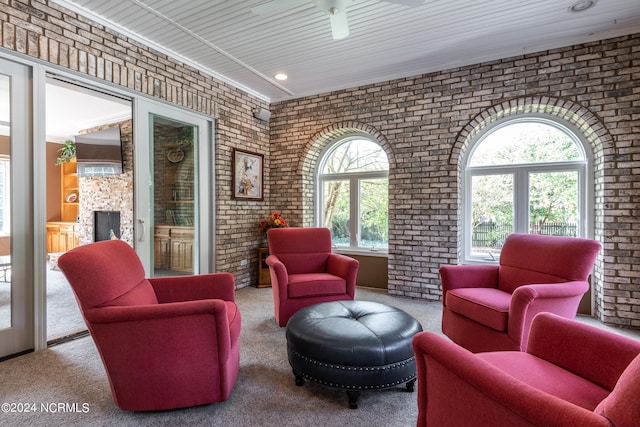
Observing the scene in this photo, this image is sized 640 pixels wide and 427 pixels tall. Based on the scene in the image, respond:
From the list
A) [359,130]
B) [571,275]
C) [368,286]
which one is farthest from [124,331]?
[359,130]

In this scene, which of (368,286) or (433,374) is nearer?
(433,374)

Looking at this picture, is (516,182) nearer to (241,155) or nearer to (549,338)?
(549,338)

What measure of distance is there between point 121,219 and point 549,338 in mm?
4765

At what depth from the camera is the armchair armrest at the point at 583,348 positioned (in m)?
1.25

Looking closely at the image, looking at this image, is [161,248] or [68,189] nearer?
[161,248]

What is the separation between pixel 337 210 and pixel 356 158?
0.89 meters

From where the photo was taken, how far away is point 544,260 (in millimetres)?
2648

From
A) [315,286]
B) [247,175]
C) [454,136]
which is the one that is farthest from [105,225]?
[454,136]

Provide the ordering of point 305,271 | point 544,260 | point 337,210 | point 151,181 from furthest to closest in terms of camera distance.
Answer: point 337,210
point 305,271
point 151,181
point 544,260

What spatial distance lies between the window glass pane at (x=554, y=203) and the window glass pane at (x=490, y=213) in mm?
249

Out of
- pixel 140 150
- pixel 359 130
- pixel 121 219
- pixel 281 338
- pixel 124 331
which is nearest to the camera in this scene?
pixel 124 331

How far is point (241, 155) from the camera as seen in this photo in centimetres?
465

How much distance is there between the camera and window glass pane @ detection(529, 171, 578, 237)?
362cm

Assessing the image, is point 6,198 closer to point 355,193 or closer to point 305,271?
point 305,271
